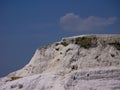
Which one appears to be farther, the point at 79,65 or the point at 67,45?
the point at 67,45

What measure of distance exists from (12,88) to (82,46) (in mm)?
7444

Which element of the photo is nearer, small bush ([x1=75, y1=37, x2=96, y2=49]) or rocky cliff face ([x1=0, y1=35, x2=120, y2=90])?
rocky cliff face ([x1=0, y1=35, x2=120, y2=90])

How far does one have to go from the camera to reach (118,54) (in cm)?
3186

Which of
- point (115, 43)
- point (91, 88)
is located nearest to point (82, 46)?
point (115, 43)

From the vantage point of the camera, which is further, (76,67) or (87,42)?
(87,42)

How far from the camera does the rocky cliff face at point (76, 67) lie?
29.1 m

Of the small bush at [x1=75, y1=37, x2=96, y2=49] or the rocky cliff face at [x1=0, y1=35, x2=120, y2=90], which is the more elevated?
the small bush at [x1=75, y1=37, x2=96, y2=49]

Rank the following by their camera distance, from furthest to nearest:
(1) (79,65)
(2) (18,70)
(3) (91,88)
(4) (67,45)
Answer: (2) (18,70)
(4) (67,45)
(1) (79,65)
(3) (91,88)

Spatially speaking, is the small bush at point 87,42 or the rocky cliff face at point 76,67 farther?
the small bush at point 87,42

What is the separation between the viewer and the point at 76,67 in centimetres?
3139

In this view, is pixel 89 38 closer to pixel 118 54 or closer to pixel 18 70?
pixel 118 54

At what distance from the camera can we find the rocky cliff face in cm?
2912

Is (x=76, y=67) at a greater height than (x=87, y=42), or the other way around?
(x=87, y=42)

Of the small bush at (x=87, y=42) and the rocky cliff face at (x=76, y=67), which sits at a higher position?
the small bush at (x=87, y=42)
